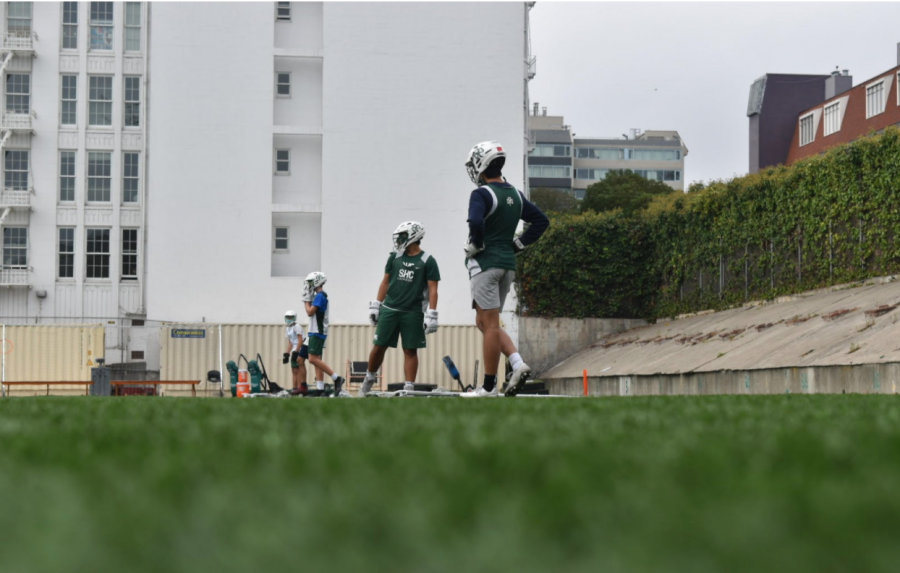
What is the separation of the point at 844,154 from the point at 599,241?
11.9 metres

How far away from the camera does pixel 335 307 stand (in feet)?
124

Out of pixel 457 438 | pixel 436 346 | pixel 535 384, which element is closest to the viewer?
pixel 457 438

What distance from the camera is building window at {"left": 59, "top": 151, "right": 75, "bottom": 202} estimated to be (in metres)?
39.5

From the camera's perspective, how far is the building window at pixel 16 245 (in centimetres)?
3922

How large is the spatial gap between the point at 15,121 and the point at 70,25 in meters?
4.28

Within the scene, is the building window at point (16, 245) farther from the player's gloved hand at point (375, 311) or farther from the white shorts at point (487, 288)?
the white shorts at point (487, 288)

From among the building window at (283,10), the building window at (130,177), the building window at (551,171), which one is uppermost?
the building window at (551,171)

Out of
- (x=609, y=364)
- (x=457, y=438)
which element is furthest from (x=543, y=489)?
(x=609, y=364)

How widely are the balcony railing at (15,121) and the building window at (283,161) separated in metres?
9.32

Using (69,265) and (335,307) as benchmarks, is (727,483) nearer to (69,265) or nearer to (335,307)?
(335,307)

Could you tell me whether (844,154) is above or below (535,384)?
above

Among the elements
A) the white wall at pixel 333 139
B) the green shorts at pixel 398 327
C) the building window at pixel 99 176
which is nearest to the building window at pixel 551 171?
the white wall at pixel 333 139

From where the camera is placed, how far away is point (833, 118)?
52781 millimetres

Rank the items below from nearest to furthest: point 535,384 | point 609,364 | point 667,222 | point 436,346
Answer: point 535,384 → point 609,364 → point 667,222 → point 436,346
